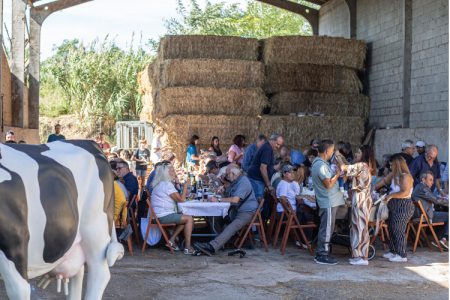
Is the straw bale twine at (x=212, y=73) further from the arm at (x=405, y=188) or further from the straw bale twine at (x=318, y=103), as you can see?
the arm at (x=405, y=188)

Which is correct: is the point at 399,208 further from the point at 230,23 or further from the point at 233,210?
the point at 230,23

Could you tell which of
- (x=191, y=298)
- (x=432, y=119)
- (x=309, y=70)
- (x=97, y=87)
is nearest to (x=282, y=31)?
(x=97, y=87)

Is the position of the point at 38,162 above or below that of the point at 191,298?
above

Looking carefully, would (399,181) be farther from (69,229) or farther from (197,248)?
(69,229)

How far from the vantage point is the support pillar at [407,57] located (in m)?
10.3

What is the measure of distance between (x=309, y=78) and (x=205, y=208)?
6.59 m

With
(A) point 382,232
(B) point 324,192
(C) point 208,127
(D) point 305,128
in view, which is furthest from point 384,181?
(C) point 208,127

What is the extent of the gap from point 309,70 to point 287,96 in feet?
2.75

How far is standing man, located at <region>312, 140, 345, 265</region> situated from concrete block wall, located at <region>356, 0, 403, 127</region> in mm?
5984

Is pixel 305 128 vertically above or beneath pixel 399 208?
above

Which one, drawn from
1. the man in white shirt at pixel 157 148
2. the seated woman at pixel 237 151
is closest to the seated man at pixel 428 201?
the seated woman at pixel 237 151

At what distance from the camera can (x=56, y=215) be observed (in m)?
2.31

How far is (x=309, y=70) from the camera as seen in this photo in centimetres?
1151

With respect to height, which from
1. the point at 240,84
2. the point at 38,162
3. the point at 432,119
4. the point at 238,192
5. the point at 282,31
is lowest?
the point at 238,192
